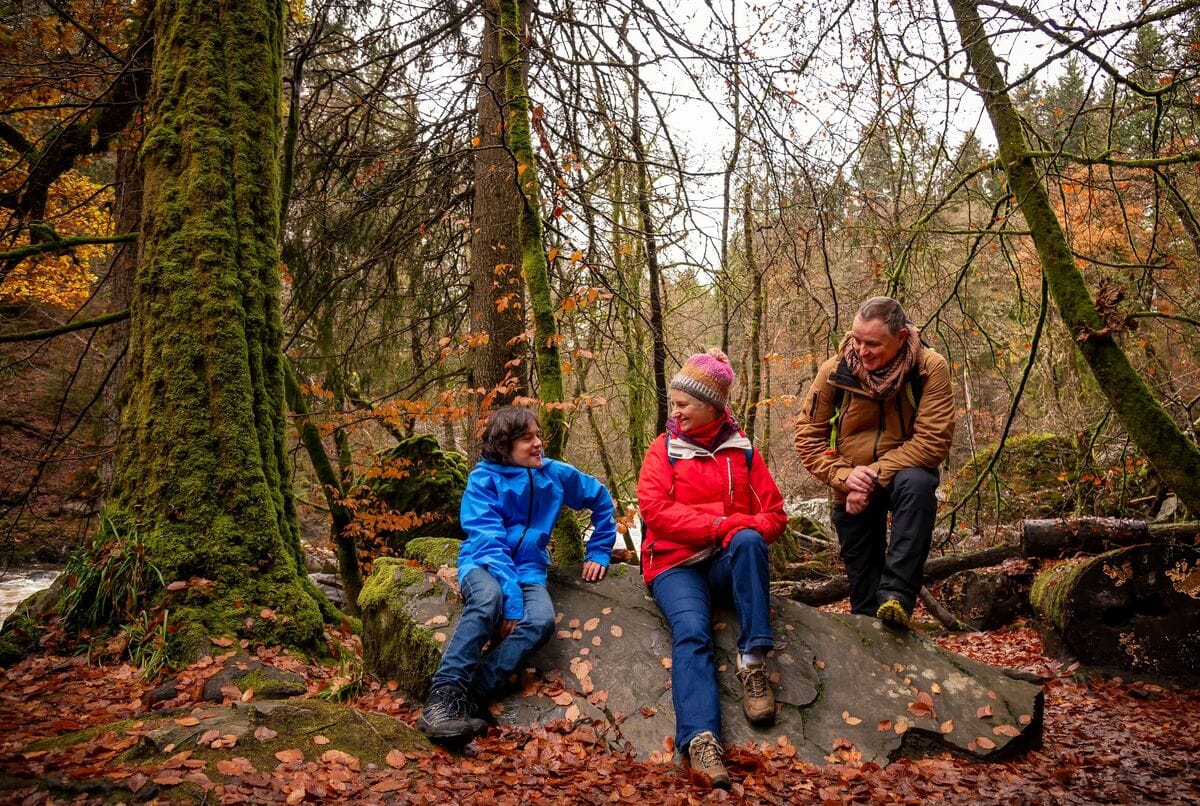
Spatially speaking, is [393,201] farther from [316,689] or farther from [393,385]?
[316,689]

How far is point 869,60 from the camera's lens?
494cm

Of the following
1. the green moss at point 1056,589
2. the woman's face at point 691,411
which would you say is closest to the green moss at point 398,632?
the woman's face at point 691,411

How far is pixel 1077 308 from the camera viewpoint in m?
4.12

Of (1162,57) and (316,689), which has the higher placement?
(1162,57)

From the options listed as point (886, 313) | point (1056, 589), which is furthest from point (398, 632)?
point (1056, 589)

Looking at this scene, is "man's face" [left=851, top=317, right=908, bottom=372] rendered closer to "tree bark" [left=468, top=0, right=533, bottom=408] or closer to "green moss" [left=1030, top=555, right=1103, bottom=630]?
"green moss" [left=1030, top=555, right=1103, bottom=630]

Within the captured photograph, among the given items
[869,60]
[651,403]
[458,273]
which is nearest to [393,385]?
[458,273]

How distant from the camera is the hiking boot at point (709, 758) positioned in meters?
2.71

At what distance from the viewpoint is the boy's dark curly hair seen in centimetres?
380

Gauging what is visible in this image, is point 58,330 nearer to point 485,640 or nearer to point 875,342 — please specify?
point 485,640

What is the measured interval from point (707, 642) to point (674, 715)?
1.29 ft

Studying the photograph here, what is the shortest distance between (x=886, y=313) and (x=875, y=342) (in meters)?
0.16

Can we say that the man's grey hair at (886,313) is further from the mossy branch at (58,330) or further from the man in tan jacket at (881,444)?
the mossy branch at (58,330)

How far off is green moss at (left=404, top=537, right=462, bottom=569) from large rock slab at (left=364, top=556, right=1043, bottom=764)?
29cm
